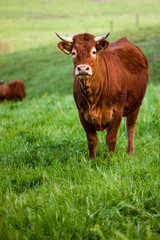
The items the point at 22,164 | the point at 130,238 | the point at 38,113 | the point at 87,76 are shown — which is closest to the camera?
the point at 130,238

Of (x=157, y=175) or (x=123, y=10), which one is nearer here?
(x=157, y=175)

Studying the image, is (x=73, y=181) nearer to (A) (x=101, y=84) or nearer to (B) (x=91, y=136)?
(B) (x=91, y=136)

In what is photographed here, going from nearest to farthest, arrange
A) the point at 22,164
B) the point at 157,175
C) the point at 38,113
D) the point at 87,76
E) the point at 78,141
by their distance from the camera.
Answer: the point at 157,175
the point at 87,76
the point at 22,164
the point at 78,141
the point at 38,113

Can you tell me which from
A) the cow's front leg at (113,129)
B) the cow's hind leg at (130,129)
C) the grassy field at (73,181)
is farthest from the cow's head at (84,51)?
the cow's hind leg at (130,129)

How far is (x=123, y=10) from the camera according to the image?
2645 inches

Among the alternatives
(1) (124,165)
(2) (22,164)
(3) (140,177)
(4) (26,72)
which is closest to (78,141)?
(2) (22,164)

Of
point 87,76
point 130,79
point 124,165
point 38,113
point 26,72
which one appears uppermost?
point 87,76

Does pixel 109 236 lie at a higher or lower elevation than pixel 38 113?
higher

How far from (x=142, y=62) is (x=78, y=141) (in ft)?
5.64

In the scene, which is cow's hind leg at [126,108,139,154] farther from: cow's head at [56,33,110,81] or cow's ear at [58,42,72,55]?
cow's ear at [58,42,72,55]

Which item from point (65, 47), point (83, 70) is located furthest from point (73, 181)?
point (65, 47)

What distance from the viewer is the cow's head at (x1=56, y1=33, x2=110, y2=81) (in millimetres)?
3614

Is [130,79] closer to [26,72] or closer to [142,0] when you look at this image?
[26,72]

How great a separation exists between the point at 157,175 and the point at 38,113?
4596mm
